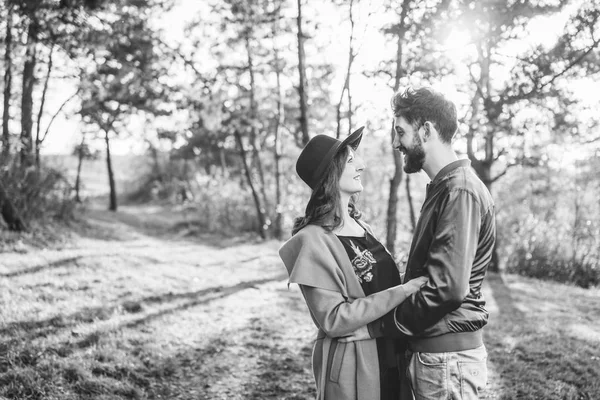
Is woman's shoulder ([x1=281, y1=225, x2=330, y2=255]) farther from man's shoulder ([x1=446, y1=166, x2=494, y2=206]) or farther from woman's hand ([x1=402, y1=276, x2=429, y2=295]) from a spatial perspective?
man's shoulder ([x1=446, y1=166, x2=494, y2=206])

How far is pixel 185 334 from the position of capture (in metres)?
5.65

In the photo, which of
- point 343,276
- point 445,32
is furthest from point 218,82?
point 343,276

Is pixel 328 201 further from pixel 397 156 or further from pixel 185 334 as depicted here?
pixel 397 156

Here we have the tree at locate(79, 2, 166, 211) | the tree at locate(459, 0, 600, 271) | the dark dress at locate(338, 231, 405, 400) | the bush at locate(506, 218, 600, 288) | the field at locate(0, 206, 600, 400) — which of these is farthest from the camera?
the bush at locate(506, 218, 600, 288)

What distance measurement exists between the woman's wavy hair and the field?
2600mm

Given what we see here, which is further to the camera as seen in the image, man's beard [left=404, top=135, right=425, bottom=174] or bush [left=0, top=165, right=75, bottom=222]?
bush [left=0, top=165, right=75, bottom=222]

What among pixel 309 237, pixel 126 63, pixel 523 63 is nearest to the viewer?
pixel 309 237

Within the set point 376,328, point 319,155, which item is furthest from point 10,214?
point 376,328

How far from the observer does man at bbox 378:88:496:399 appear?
1.87 metres

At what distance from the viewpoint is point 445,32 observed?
746cm

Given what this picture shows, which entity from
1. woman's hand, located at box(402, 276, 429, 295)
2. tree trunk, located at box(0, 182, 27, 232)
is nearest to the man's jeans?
woman's hand, located at box(402, 276, 429, 295)

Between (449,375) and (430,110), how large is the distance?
1077 millimetres

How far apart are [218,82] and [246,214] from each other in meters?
6.70

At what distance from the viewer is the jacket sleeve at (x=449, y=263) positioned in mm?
1852
